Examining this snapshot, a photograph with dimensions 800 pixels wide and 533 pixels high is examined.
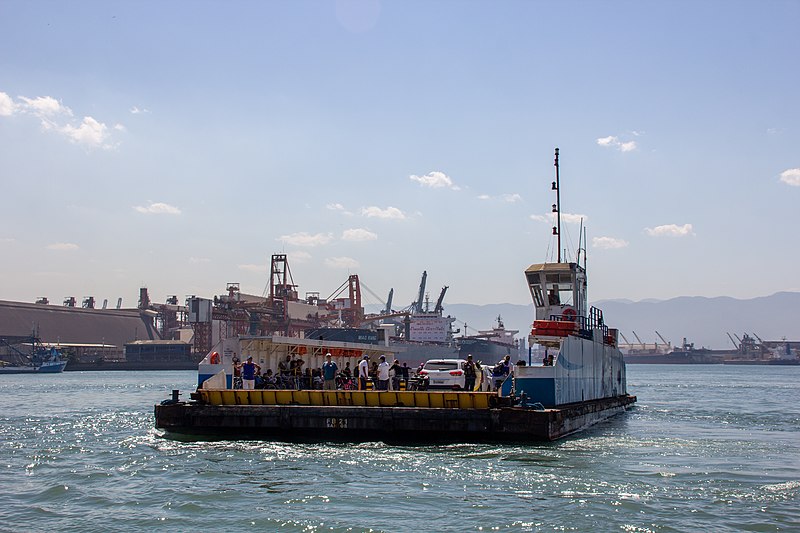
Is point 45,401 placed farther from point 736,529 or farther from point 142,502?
point 736,529

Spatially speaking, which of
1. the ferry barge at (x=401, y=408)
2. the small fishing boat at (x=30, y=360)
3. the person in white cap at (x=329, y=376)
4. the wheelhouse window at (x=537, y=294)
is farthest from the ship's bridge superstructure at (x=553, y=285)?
the small fishing boat at (x=30, y=360)

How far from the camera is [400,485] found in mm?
16047

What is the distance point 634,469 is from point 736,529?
5.63 metres

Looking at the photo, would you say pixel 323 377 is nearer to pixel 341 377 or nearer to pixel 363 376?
pixel 341 377

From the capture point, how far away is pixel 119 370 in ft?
496

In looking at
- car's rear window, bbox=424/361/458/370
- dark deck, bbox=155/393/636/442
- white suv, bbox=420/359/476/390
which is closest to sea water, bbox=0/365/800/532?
dark deck, bbox=155/393/636/442

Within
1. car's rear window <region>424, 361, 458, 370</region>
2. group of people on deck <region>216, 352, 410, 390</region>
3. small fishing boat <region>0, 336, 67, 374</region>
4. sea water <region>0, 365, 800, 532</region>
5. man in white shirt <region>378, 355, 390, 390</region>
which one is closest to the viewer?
sea water <region>0, 365, 800, 532</region>

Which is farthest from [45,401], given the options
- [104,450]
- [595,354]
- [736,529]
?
[736,529]

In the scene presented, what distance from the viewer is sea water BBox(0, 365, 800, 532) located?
44.2ft

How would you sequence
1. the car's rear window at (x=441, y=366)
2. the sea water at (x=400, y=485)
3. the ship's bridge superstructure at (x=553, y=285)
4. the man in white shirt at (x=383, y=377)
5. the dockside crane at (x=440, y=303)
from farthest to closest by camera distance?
the dockside crane at (x=440, y=303) < the ship's bridge superstructure at (x=553, y=285) < the car's rear window at (x=441, y=366) < the man in white shirt at (x=383, y=377) < the sea water at (x=400, y=485)

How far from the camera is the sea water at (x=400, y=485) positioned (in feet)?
44.2

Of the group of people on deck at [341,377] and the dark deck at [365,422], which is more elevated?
the group of people on deck at [341,377]

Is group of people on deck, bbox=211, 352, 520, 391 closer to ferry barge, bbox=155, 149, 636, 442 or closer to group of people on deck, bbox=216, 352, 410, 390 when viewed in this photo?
group of people on deck, bbox=216, 352, 410, 390

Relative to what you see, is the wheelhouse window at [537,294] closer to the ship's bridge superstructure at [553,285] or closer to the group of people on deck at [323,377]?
the ship's bridge superstructure at [553,285]
